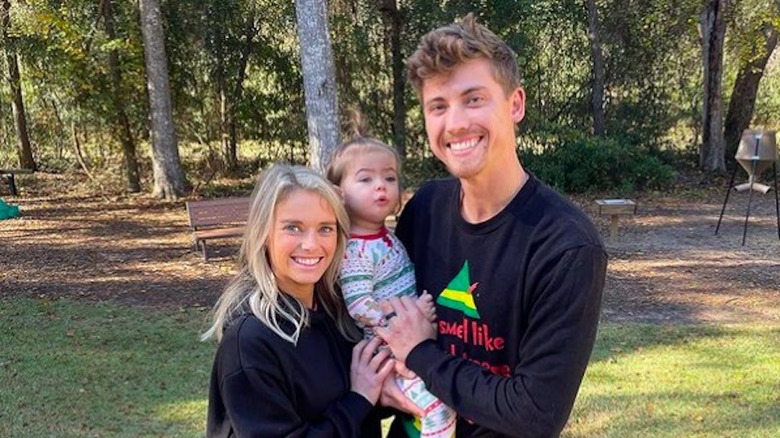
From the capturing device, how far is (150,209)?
486 inches

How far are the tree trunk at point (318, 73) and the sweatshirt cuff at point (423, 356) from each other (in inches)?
248

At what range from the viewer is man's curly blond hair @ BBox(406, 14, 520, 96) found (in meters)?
1.56

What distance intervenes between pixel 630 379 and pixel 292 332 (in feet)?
13.0

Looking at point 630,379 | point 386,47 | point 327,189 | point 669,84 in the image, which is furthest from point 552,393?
point 669,84

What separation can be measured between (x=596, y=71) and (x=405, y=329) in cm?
1327

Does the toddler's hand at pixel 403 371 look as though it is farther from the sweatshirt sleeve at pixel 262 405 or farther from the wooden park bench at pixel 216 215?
the wooden park bench at pixel 216 215

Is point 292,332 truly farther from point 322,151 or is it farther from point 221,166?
point 221,166

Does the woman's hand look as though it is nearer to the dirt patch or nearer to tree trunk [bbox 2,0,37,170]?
the dirt patch

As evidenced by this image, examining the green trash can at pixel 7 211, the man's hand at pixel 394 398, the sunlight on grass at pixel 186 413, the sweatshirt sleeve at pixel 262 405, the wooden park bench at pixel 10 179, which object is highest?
the sweatshirt sleeve at pixel 262 405

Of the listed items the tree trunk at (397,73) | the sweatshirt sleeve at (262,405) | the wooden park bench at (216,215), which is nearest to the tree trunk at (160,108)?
the wooden park bench at (216,215)

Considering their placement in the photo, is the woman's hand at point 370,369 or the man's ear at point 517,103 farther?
the woman's hand at point 370,369

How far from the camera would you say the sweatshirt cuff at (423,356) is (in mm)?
1636

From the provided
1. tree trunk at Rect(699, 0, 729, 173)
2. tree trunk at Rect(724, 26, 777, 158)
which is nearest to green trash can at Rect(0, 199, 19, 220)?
tree trunk at Rect(699, 0, 729, 173)

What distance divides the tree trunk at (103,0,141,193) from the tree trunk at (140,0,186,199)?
2.37ft
